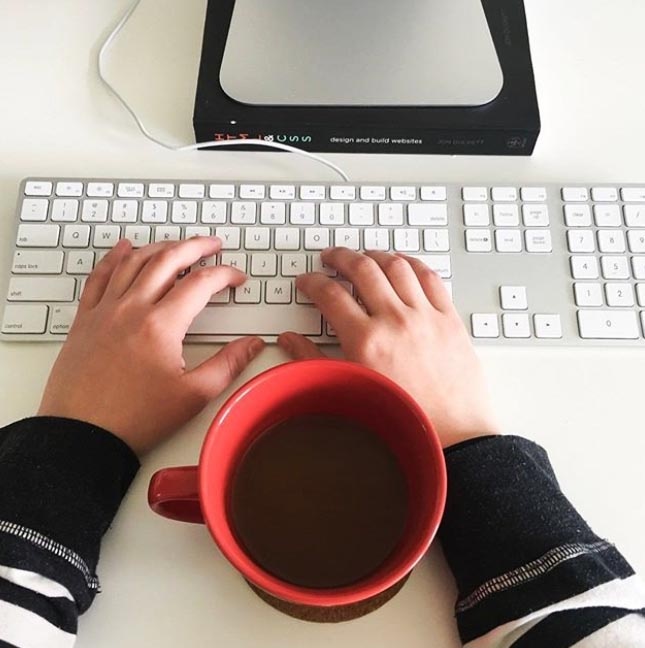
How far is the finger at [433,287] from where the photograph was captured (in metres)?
0.55

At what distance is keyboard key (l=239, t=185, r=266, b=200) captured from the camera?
0.59m

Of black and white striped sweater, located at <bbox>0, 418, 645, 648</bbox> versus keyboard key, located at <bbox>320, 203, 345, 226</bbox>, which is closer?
black and white striped sweater, located at <bbox>0, 418, 645, 648</bbox>

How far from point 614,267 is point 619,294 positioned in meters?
A: 0.02

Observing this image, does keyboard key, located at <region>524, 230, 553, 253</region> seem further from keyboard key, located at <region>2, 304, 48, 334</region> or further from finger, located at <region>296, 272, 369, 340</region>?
keyboard key, located at <region>2, 304, 48, 334</region>

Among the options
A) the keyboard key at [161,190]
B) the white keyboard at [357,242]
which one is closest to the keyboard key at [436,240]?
the white keyboard at [357,242]

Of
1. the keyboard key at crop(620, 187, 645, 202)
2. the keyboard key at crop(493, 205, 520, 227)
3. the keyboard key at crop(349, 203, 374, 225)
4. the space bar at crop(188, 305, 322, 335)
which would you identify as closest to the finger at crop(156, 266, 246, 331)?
the space bar at crop(188, 305, 322, 335)

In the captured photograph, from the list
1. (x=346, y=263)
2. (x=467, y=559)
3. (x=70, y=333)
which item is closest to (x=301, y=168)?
(x=346, y=263)

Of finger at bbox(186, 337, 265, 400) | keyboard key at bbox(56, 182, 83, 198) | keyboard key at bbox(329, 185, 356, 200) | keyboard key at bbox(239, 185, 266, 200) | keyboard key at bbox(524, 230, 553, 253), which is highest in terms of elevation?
keyboard key at bbox(56, 182, 83, 198)

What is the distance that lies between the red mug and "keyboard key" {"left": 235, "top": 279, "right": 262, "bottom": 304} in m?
0.12

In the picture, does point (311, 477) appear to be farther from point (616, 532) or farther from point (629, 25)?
point (629, 25)

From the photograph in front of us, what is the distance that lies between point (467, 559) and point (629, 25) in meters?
0.53

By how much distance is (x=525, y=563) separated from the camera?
1.45 ft

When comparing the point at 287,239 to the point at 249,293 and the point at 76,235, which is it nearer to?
the point at 249,293

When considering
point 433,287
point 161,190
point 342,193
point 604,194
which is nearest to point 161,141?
point 161,190
